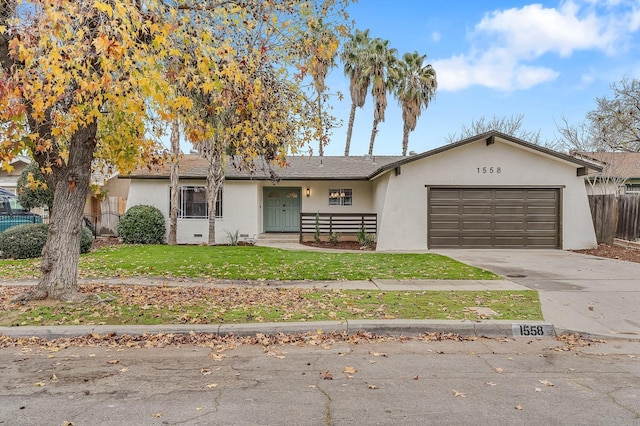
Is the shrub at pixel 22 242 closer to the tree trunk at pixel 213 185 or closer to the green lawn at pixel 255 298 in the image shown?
the green lawn at pixel 255 298

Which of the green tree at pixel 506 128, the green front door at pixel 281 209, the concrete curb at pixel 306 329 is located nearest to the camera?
the concrete curb at pixel 306 329

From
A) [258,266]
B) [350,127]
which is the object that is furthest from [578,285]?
[350,127]

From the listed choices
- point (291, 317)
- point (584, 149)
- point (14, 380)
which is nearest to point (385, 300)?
point (291, 317)

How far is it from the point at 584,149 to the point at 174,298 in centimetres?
2616

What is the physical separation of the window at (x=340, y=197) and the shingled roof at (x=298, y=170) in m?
0.87

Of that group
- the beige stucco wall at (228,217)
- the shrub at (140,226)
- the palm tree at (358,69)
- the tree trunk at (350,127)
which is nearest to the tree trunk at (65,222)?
the shrub at (140,226)

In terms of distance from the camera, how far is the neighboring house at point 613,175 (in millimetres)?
23484

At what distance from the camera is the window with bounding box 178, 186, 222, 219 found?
18.7m

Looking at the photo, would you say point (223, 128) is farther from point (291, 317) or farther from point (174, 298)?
point (291, 317)

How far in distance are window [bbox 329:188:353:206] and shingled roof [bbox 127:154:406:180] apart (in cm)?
87

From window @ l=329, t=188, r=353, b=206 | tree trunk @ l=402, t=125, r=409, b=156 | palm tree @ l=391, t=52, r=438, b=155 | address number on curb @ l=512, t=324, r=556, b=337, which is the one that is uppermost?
palm tree @ l=391, t=52, r=438, b=155

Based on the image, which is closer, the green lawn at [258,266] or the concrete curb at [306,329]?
the concrete curb at [306,329]

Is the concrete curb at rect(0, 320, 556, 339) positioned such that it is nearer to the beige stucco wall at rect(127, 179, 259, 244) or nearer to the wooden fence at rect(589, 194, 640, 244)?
the beige stucco wall at rect(127, 179, 259, 244)

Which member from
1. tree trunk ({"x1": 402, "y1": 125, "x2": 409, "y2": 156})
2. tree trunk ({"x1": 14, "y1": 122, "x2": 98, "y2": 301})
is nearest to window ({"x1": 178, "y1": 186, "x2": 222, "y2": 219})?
tree trunk ({"x1": 14, "y1": 122, "x2": 98, "y2": 301})
